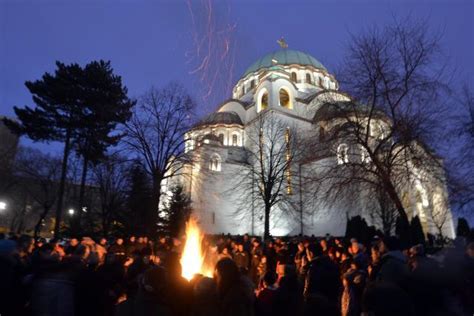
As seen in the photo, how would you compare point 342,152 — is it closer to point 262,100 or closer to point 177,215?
point 177,215

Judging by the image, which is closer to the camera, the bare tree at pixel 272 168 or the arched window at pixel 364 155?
the arched window at pixel 364 155

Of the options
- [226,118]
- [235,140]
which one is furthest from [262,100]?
[235,140]

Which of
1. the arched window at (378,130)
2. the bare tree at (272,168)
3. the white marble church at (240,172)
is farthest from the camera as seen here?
the white marble church at (240,172)

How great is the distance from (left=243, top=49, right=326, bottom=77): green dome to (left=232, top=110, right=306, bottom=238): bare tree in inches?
612

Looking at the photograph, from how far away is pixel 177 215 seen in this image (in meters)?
24.8

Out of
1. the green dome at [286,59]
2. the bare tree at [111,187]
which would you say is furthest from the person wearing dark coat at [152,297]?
the green dome at [286,59]

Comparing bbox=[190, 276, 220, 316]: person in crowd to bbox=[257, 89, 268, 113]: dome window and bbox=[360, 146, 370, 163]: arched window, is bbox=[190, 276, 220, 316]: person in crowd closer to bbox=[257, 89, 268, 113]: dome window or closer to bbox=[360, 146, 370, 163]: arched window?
bbox=[360, 146, 370, 163]: arched window

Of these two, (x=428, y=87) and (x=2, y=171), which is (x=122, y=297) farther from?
(x=2, y=171)

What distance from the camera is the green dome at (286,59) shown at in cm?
4578

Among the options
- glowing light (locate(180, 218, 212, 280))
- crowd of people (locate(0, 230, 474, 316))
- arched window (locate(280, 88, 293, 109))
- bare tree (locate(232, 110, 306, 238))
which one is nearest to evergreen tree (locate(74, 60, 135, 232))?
bare tree (locate(232, 110, 306, 238))

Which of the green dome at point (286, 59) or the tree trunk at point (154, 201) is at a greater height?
the green dome at point (286, 59)

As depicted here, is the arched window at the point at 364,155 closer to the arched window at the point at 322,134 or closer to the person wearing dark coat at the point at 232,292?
the arched window at the point at 322,134

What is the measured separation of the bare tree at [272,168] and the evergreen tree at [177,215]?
5346mm

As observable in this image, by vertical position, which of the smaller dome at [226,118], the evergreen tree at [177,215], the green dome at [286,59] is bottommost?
the evergreen tree at [177,215]
